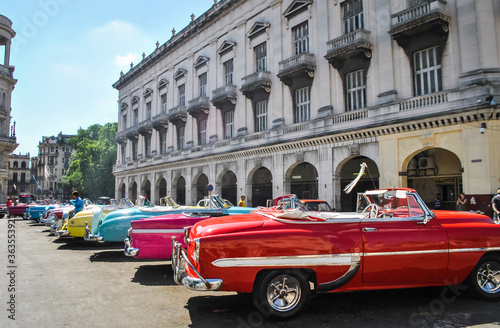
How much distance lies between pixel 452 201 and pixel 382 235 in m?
13.9

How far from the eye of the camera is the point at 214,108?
91.0ft

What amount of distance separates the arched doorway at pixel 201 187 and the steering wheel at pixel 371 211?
25.1 meters

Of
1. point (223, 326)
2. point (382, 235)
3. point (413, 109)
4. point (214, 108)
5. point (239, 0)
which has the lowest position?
point (223, 326)

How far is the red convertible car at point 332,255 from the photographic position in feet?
14.8

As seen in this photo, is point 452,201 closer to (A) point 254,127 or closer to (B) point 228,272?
(A) point 254,127

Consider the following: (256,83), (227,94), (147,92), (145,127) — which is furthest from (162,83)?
(256,83)

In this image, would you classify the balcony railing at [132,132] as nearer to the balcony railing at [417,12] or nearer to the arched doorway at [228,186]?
the arched doorway at [228,186]

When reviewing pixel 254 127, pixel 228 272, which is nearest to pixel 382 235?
pixel 228 272

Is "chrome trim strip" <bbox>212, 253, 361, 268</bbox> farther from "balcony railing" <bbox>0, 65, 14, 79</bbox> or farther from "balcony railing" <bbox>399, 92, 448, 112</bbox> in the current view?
"balcony railing" <bbox>0, 65, 14, 79</bbox>

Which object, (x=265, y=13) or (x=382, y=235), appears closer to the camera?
(x=382, y=235)

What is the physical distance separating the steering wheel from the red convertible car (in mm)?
358

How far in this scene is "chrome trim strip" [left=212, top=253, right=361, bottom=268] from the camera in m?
4.49

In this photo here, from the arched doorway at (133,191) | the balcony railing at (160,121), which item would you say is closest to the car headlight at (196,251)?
the balcony railing at (160,121)

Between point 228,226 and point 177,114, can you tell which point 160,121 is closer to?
point 177,114
